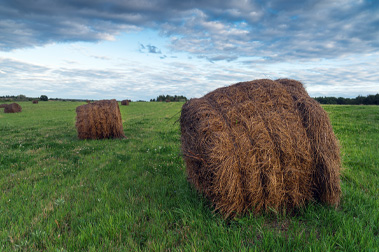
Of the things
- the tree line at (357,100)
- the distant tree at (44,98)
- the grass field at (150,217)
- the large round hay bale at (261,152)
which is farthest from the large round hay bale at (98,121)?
the distant tree at (44,98)

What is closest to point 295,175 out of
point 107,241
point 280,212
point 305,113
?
point 280,212

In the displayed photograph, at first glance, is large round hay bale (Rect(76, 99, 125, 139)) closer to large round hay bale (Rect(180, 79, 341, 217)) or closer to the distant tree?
large round hay bale (Rect(180, 79, 341, 217))

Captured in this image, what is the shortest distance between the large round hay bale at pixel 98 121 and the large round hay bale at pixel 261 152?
31.5 ft

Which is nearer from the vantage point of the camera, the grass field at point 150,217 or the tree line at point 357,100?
the grass field at point 150,217

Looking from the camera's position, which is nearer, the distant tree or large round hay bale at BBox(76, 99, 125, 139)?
large round hay bale at BBox(76, 99, 125, 139)

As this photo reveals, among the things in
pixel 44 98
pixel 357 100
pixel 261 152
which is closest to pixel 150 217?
pixel 261 152

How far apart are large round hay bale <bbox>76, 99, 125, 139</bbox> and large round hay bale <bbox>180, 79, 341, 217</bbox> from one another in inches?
378

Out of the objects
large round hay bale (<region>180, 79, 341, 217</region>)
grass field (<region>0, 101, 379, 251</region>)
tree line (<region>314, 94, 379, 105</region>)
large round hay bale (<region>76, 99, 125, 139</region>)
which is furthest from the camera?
tree line (<region>314, 94, 379, 105</region>)

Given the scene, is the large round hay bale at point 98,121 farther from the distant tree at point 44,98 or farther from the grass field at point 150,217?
the distant tree at point 44,98

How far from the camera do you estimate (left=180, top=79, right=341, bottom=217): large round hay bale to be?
4273 millimetres

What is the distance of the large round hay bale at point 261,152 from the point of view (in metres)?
4.27

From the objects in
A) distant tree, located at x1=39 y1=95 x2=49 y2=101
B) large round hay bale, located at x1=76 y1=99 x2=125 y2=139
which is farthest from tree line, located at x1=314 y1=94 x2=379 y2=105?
distant tree, located at x1=39 y1=95 x2=49 y2=101

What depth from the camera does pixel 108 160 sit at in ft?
28.3

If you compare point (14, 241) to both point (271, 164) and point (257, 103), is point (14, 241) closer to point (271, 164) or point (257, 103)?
point (271, 164)
